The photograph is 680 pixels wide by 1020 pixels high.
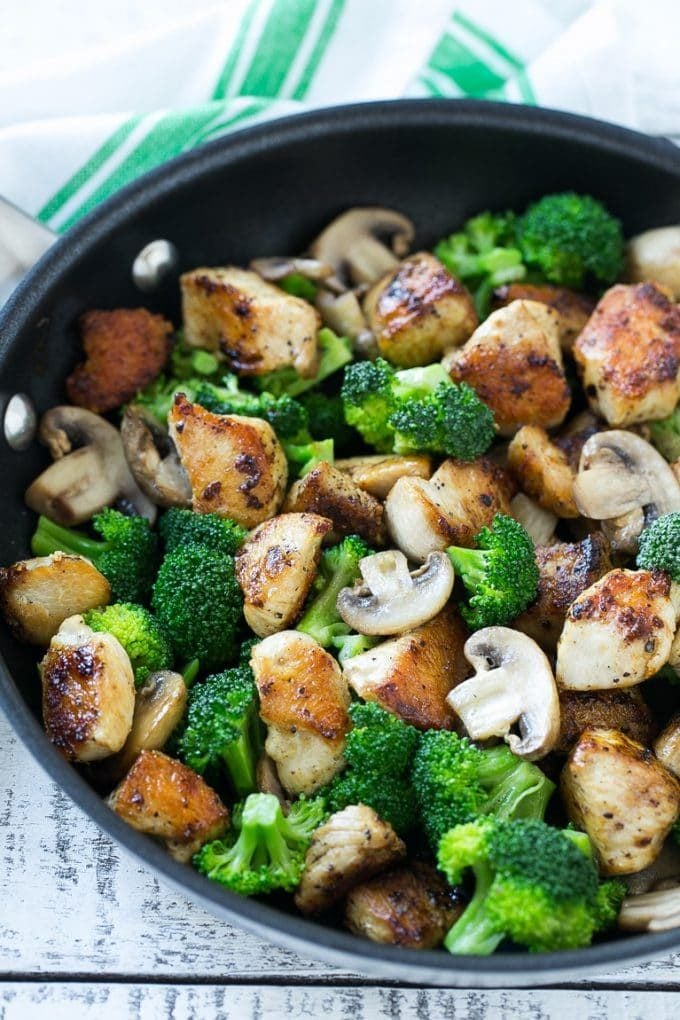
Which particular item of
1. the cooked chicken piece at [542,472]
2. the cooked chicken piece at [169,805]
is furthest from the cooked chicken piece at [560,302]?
the cooked chicken piece at [169,805]

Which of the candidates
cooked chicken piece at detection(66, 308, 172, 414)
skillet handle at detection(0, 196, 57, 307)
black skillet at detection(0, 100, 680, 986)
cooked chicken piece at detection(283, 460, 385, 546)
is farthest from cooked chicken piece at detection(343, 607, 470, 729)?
skillet handle at detection(0, 196, 57, 307)

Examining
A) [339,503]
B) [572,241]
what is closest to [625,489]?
[339,503]

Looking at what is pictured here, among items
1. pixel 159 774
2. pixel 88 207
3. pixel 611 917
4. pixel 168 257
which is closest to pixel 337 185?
pixel 168 257

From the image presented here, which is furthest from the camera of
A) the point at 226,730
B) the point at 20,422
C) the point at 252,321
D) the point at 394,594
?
the point at 252,321

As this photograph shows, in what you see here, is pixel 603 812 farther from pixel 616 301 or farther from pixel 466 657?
pixel 616 301

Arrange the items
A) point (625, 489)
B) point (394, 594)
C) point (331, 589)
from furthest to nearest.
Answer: point (625, 489) → point (331, 589) → point (394, 594)

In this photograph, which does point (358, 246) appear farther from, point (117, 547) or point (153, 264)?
point (117, 547)
